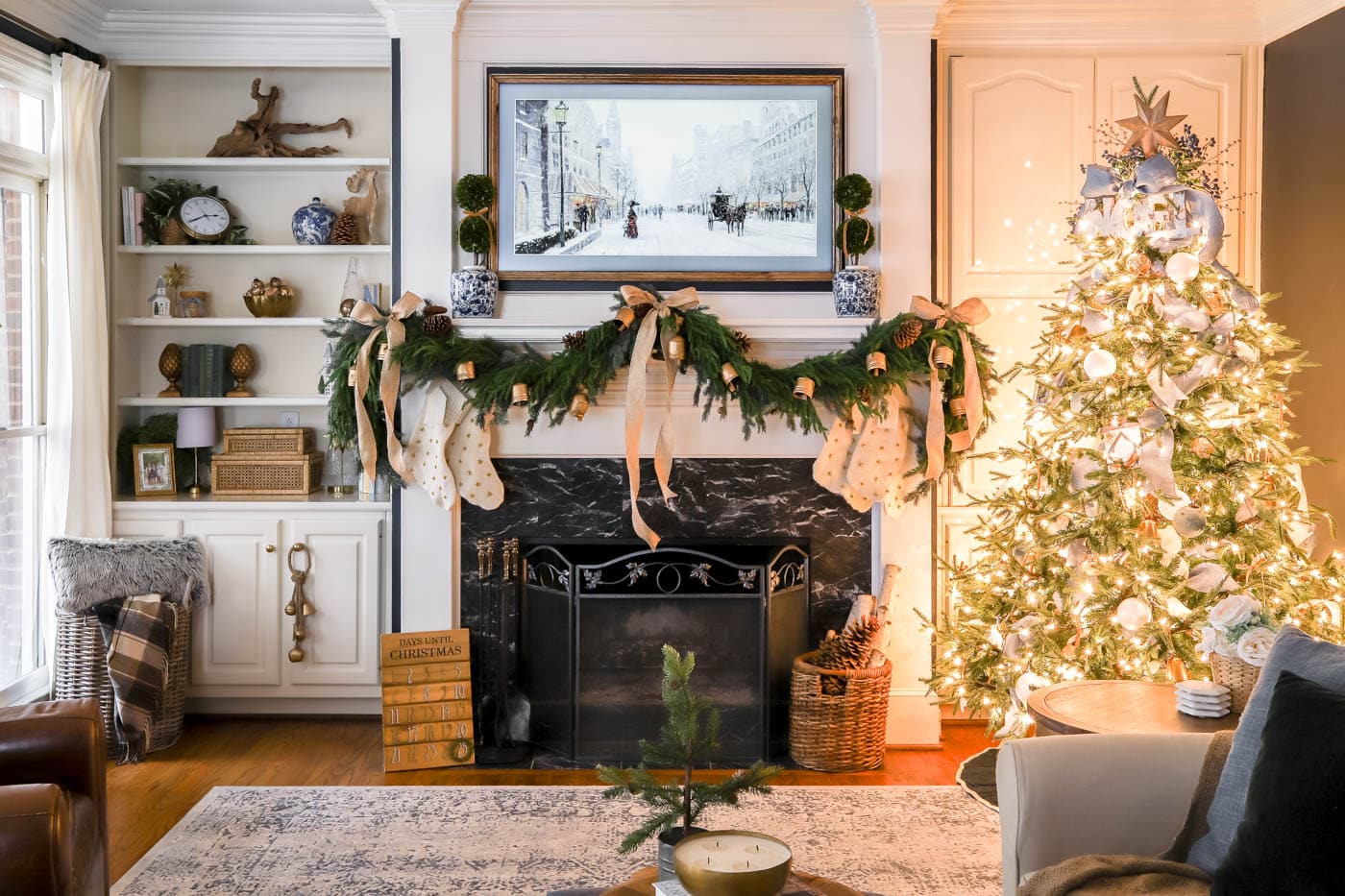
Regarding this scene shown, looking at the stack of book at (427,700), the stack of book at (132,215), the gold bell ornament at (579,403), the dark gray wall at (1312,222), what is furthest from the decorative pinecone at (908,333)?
the stack of book at (132,215)

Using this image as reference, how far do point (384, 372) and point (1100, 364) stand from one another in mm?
2242

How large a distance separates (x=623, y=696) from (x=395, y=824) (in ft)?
2.98

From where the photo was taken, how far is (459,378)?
3777 millimetres

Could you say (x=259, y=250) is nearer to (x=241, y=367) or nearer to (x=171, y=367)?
(x=241, y=367)

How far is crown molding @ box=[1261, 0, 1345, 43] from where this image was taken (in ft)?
12.3

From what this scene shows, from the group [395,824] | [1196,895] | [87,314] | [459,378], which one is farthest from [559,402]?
[1196,895]

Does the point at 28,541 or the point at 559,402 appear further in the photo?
the point at 28,541

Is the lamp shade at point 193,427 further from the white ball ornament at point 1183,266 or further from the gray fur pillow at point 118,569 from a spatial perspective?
the white ball ornament at point 1183,266

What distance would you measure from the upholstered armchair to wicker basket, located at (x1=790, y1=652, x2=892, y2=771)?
1.69 metres

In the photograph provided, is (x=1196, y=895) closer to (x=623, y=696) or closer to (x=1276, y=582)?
(x=1276, y=582)

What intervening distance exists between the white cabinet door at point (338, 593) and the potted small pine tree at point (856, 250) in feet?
6.17

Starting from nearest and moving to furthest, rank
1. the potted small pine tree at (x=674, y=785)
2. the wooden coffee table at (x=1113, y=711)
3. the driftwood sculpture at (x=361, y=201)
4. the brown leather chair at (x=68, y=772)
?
the potted small pine tree at (x=674, y=785), the brown leather chair at (x=68, y=772), the wooden coffee table at (x=1113, y=711), the driftwood sculpture at (x=361, y=201)

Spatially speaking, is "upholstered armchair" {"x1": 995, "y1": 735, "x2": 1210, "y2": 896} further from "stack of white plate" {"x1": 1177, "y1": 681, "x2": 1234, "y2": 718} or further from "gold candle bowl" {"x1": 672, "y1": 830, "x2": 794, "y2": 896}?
"gold candle bowl" {"x1": 672, "y1": 830, "x2": 794, "y2": 896}

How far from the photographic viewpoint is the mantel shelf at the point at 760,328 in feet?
12.4
